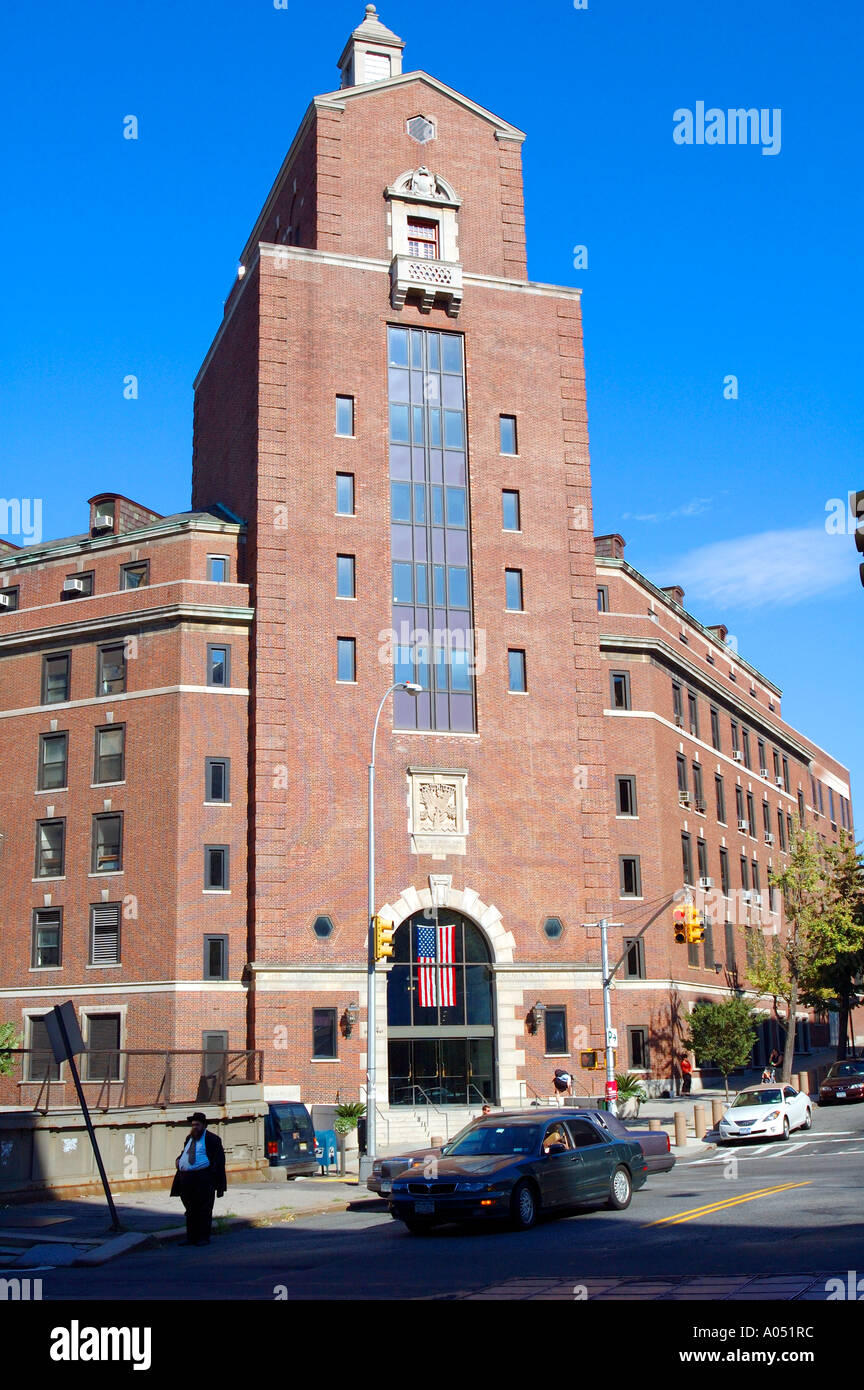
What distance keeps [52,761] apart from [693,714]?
1116 inches

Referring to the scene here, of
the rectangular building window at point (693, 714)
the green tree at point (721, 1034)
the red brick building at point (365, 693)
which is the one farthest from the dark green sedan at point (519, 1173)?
the rectangular building window at point (693, 714)

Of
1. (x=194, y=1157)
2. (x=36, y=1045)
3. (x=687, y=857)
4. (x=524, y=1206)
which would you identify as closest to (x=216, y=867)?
(x=36, y=1045)

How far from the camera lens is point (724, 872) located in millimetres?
63312

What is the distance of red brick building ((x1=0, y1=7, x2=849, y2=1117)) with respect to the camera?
1780 inches

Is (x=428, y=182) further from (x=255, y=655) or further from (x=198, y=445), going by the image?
(x=255, y=655)

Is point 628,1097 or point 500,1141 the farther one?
point 628,1097

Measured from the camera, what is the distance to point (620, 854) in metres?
52.5

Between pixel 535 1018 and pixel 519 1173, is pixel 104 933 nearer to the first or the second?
pixel 535 1018

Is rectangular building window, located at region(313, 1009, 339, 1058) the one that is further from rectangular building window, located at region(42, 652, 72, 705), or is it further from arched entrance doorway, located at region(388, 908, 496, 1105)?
rectangular building window, located at region(42, 652, 72, 705)

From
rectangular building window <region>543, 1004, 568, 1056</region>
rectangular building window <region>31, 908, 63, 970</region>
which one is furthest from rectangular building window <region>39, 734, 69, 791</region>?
rectangular building window <region>543, 1004, 568, 1056</region>

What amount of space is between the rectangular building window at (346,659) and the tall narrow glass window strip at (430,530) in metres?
1.56

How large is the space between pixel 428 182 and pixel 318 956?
29714 millimetres

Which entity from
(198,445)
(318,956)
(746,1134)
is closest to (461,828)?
(318,956)

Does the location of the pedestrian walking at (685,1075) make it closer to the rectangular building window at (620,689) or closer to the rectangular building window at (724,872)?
the rectangular building window at (724,872)
